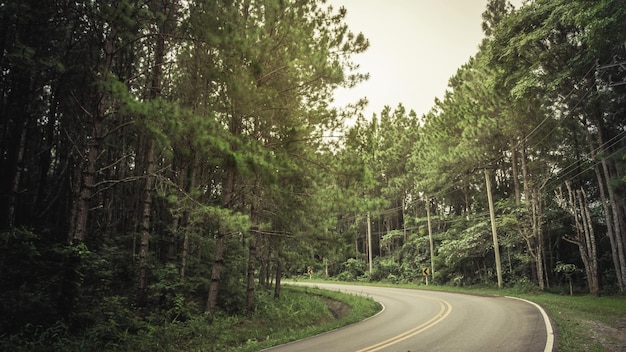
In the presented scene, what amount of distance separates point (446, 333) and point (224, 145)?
26.1 ft

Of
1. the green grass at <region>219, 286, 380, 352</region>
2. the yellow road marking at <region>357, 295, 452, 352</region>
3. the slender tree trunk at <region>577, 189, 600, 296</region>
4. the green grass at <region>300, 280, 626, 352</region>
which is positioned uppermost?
the slender tree trunk at <region>577, 189, 600, 296</region>

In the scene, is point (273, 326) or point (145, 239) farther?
point (273, 326)

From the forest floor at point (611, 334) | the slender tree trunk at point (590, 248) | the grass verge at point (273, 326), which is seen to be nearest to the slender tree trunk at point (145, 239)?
the grass verge at point (273, 326)

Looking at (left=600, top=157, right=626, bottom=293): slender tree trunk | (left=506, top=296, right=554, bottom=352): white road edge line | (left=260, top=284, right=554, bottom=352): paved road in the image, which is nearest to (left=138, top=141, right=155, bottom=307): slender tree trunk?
(left=260, top=284, right=554, bottom=352): paved road

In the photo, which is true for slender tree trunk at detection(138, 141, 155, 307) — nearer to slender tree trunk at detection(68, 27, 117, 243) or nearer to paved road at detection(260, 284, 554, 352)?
slender tree trunk at detection(68, 27, 117, 243)

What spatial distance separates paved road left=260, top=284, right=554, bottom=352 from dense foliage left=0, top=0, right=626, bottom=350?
2.76m

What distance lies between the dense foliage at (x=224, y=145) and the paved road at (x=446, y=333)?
9.05 feet

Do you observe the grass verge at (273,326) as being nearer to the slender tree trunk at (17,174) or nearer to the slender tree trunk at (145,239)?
the slender tree trunk at (145,239)

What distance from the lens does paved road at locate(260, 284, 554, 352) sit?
791cm

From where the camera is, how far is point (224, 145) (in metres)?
7.48

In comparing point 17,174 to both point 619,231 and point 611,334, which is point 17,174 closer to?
point 611,334

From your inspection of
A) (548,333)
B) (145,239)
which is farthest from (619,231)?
(145,239)

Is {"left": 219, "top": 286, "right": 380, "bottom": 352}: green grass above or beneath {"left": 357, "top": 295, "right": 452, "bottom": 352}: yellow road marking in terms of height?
beneath

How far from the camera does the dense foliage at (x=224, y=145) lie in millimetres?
7633
